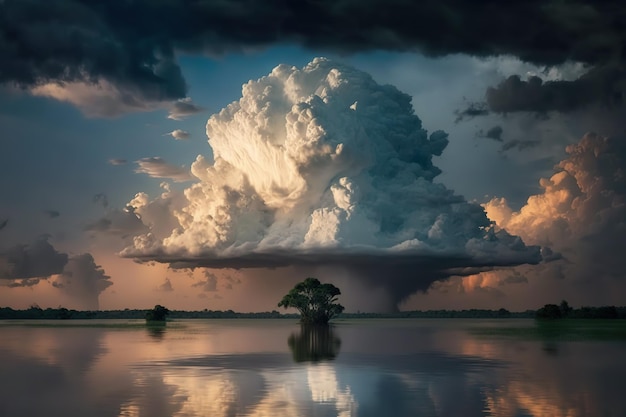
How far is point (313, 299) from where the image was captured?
5876 inches

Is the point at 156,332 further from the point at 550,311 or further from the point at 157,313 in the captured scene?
→ the point at 550,311

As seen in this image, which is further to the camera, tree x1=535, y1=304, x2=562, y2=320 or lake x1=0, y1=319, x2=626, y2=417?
tree x1=535, y1=304, x2=562, y2=320

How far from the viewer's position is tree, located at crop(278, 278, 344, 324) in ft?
488

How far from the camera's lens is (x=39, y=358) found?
5669cm

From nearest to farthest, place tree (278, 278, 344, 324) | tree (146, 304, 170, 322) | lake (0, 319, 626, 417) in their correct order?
lake (0, 319, 626, 417) < tree (278, 278, 344, 324) < tree (146, 304, 170, 322)

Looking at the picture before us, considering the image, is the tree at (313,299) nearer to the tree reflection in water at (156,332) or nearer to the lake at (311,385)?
the tree reflection in water at (156,332)

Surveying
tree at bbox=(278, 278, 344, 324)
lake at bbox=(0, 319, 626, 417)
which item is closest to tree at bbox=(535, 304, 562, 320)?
tree at bbox=(278, 278, 344, 324)

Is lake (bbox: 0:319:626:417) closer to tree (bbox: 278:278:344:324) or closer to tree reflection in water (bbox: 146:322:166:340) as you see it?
tree reflection in water (bbox: 146:322:166:340)

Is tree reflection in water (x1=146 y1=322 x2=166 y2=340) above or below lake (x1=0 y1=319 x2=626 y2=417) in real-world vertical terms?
above

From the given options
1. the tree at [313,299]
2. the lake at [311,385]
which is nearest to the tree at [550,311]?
the tree at [313,299]

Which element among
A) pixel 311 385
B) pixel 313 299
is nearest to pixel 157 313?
pixel 313 299

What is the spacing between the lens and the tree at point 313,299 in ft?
488

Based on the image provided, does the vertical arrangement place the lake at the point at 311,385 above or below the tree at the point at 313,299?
below

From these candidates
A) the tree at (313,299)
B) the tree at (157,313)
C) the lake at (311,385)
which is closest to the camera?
the lake at (311,385)
